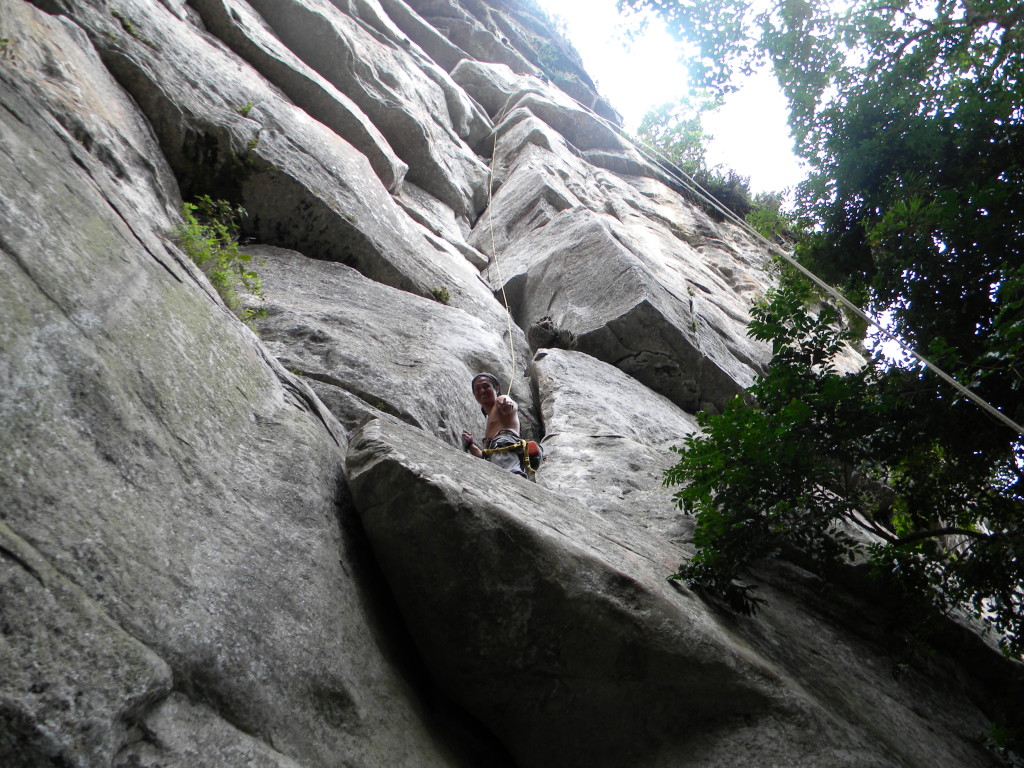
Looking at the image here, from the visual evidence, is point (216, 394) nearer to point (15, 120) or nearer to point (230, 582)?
point (230, 582)

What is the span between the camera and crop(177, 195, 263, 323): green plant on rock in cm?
523

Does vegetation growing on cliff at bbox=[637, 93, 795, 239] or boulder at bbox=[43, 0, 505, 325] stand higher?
vegetation growing on cliff at bbox=[637, 93, 795, 239]

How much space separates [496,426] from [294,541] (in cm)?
359

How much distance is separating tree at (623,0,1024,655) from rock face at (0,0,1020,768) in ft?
2.18

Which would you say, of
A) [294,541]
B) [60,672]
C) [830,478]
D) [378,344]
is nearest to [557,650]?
[294,541]

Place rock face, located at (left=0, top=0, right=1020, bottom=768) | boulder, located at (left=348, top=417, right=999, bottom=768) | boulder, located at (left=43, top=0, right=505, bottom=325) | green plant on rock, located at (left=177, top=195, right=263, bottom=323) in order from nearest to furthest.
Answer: rock face, located at (left=0, top=0, right=1020, bottom=768) → boulder, located at (left=348, top=417, right=999, bottom=768) → green plant on rock, located at (left=177, top=195, right=263, bottom=323) → boulder, located at (left=43, top=0, right=505, bottom=325)

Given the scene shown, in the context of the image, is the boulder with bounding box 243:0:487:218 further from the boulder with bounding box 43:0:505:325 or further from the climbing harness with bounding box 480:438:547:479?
the climbing harness with bounding box 480:438:547:479

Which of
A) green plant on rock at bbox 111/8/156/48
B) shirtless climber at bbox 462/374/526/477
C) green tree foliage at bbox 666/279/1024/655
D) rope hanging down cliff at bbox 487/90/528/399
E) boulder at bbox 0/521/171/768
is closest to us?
boulder at bbox 0/521/171/768

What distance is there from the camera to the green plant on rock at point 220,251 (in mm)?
5230

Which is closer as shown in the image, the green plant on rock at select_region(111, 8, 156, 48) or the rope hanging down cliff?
the green plant on rock at select_region(111, 8, 156, 48)

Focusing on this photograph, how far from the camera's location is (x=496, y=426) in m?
6.45

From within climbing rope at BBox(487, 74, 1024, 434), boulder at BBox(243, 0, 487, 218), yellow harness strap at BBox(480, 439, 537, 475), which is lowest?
yellow harness strap at BBox(480, 439, 537, 475)

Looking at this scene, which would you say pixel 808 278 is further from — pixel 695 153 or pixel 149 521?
pixel 695 153

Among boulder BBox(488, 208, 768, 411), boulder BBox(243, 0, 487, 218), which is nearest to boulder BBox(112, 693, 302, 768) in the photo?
boulder BBox(488, 208, 768, 411)
